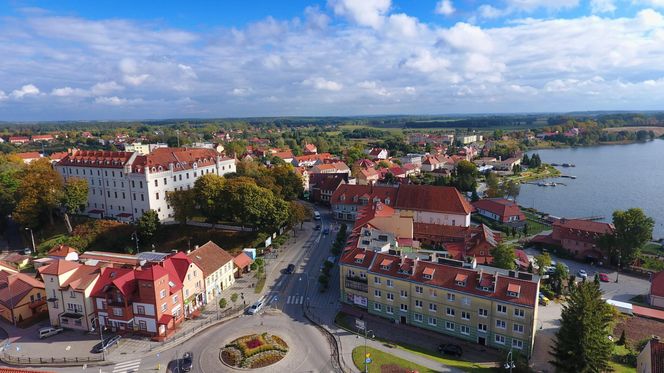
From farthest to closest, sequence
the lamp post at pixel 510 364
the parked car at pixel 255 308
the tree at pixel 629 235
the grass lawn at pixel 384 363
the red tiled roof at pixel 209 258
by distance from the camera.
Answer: the tree at pixel 629 235 → the red tiled roof at pixel 209 258 → the parked car at pixel 255 308 → the grass lawn at pixel 384 363 → the lamp post at pixel 510 364

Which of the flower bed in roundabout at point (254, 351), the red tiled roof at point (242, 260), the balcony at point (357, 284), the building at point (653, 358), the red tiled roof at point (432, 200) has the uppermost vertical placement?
the red tiled roof at point (432, 200)

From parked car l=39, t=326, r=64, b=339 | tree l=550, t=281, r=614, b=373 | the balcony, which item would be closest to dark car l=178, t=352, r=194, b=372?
parked car l=39, t=326, r=64, b=339

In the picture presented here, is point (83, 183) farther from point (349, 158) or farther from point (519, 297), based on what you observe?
point (349, 158)

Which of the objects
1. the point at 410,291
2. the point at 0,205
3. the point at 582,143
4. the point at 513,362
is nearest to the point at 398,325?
the point at 410,291

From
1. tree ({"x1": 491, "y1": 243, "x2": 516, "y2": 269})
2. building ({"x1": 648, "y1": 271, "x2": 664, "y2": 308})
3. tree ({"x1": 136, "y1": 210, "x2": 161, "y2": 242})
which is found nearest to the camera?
tree ({"x1": 491, "y1": 243, "x2": 516, "y2": 269})

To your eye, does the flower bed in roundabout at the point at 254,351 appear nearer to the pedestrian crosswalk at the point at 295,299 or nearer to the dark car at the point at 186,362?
the dark car at the point at 186,362

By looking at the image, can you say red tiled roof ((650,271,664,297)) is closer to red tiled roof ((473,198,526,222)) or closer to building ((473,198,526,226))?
building ((473,198,526,226))

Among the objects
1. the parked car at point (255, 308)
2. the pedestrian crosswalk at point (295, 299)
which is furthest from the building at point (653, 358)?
the parked car at point (255, 308)
